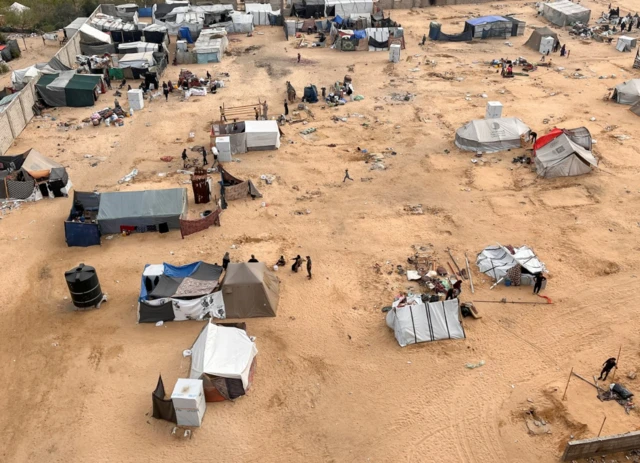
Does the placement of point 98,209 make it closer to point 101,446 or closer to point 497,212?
point 101,446

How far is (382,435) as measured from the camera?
14.9m

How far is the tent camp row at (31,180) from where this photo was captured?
25859 millimetres

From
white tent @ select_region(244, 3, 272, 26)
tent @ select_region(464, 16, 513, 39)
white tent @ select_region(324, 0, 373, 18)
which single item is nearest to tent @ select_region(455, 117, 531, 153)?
tent @ select_region(464, 16, 513, 39)

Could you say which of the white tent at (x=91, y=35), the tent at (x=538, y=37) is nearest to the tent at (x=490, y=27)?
the tent at (x=538, y=37)

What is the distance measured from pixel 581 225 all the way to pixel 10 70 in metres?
43.2

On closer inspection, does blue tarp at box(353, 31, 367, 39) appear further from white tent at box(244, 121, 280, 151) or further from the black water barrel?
the black water barrel

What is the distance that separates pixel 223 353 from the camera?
16.3 m

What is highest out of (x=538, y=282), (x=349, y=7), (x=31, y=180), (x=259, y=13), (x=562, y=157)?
(x=349, y=7)

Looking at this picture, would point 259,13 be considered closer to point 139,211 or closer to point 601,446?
point 139,211

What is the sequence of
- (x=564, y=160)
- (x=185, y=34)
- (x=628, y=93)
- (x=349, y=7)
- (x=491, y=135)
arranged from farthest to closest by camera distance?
1. (x=349, y=7)
2. (x=185, y=34)
3. (x=628, y=93)
4. (x=491, y=135)
5. (x=564, y=160)

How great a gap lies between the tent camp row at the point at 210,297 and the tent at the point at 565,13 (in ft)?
152

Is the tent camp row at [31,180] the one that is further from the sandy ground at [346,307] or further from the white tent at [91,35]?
the white tent at [91,35]

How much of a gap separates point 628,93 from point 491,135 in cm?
1207

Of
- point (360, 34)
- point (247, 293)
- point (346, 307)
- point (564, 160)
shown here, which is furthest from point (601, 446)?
point (360, 34)
